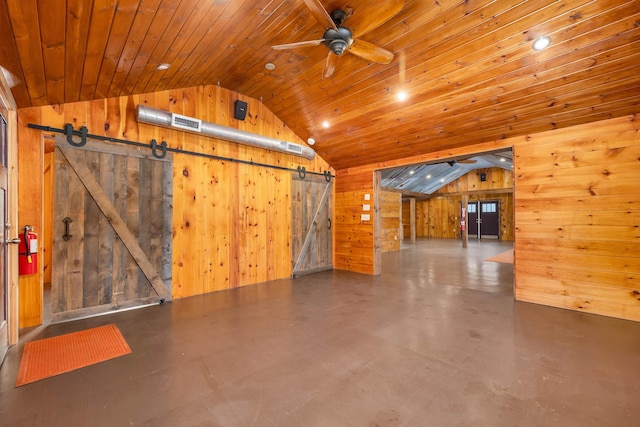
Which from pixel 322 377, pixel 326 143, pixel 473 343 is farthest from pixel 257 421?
pixel 326 143

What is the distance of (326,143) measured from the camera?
5.24 meters

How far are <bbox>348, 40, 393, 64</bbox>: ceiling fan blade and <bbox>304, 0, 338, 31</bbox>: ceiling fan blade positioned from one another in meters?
0.30

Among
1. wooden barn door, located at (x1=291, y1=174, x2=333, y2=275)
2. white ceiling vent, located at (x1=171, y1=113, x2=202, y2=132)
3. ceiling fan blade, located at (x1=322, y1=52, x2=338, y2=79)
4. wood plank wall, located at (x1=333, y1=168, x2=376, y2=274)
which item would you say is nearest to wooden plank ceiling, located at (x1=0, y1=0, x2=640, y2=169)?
ceiling fan blade, located at (x1=322, y1=52, x2=338, y2=79)

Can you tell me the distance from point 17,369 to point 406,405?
2848 millimetres

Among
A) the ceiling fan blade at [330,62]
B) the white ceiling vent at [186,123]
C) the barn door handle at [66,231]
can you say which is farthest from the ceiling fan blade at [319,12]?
the barn door handle at [66,231]

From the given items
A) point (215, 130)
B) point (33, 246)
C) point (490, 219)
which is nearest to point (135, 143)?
point (215, 130)

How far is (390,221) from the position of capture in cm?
987

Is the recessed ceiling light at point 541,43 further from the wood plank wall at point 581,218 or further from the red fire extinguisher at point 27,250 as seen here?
the red fire extinguisher at point 27,250

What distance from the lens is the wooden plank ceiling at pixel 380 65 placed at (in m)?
1.98

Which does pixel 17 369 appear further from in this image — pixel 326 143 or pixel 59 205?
pixel 326 143

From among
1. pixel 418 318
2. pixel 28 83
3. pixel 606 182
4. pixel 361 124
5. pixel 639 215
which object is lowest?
pixel 418 318

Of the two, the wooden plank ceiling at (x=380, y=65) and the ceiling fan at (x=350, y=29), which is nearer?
the wooden plank ceiling at (x=380, y=65)

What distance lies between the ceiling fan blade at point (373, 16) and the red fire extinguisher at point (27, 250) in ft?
12.0

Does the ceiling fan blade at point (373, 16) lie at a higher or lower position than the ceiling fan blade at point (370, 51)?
higher
